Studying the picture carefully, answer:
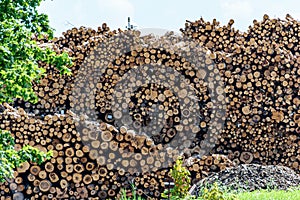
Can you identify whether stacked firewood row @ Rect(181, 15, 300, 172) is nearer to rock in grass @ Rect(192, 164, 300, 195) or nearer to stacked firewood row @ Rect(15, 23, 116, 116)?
rock in grass @ Rect(192, 164, 300, 195)

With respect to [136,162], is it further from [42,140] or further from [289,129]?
[289,129]

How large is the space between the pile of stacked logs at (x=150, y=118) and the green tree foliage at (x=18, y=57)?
1.15 meters

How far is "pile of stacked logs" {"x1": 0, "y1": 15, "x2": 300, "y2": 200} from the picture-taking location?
19.7 ft

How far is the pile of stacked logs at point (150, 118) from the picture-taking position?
6.01 m

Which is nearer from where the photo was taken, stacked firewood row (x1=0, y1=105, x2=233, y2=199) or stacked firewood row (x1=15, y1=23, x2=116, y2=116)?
stacked firewood row (x1=0, y1=105, x2=233, y2=199)

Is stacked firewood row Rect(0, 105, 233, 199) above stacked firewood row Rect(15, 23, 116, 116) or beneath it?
beneath

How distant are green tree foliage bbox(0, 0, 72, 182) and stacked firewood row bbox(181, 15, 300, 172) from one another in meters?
2.93

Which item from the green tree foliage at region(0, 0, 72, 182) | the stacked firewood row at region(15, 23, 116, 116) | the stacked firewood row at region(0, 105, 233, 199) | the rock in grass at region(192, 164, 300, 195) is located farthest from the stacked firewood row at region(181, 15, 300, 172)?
the green tree foliage at region(0, 0, 72, 182)

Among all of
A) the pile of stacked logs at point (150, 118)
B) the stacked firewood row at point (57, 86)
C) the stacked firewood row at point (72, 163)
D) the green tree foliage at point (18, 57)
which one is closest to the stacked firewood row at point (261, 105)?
the pile of stacked logs at point (150, 118)

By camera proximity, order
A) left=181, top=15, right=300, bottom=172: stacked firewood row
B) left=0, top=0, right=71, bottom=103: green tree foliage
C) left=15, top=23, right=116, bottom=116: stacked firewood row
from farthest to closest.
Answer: left=15, top=23, right=116, bottom=116: stacked firewood row, left=181, top=15, right=300, bottom=172: stacked firewood row, left=0, top=0, right=71, bottom=103: green tree foliage

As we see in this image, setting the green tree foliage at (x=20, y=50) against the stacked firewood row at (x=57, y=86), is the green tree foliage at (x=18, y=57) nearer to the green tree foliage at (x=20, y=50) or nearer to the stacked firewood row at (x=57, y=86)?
the green tree foliage at (x=20, y=50)

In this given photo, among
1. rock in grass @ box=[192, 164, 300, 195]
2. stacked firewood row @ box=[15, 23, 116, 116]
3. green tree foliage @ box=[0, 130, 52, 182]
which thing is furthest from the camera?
stacked firewood row @ box=[15, 23, 116, 116]

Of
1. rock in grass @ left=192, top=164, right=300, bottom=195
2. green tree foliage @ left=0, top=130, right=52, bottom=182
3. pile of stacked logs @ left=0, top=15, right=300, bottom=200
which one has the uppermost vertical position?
pile of stacked logs @ left=0, top=15, right=300, bottom=200

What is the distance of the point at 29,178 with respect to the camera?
594cm
